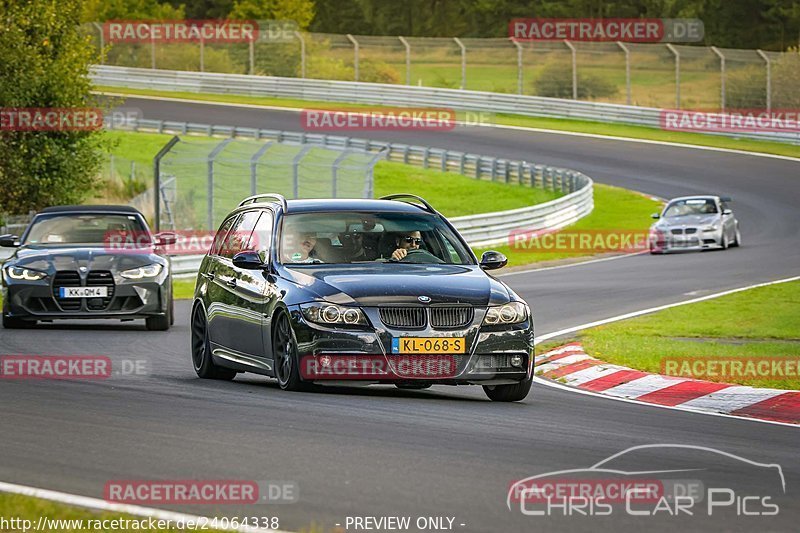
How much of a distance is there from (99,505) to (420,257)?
217 inches

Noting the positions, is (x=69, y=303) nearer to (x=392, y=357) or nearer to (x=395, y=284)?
(x=395, y=284)

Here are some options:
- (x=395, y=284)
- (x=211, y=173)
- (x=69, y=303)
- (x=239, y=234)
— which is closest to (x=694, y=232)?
(x=211, y=173)

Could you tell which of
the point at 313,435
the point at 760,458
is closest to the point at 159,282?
the point at 313,435

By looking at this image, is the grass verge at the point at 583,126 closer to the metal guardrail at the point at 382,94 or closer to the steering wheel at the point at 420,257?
the metal guardrail at the point at 382,94

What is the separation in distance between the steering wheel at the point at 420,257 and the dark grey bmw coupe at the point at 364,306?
1cm

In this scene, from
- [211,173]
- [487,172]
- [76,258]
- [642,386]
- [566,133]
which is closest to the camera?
[642,386]

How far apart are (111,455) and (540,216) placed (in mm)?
29556

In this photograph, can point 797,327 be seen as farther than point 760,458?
Yes

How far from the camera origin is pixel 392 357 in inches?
427

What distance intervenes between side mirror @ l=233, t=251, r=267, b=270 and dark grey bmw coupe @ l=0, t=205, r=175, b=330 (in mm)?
5933

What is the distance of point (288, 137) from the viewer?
52.2m

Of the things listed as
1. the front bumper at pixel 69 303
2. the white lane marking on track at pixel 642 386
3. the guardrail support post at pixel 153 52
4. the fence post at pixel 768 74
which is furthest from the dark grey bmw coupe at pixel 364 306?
the guardrail support post at pixel 153 52

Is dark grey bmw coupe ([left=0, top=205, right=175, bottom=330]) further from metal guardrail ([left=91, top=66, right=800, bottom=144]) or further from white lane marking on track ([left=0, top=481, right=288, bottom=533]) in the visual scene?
metal guardrail ([left=91, top=66, right=800, bottom=144])

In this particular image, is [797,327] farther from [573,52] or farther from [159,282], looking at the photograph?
[573,52]
